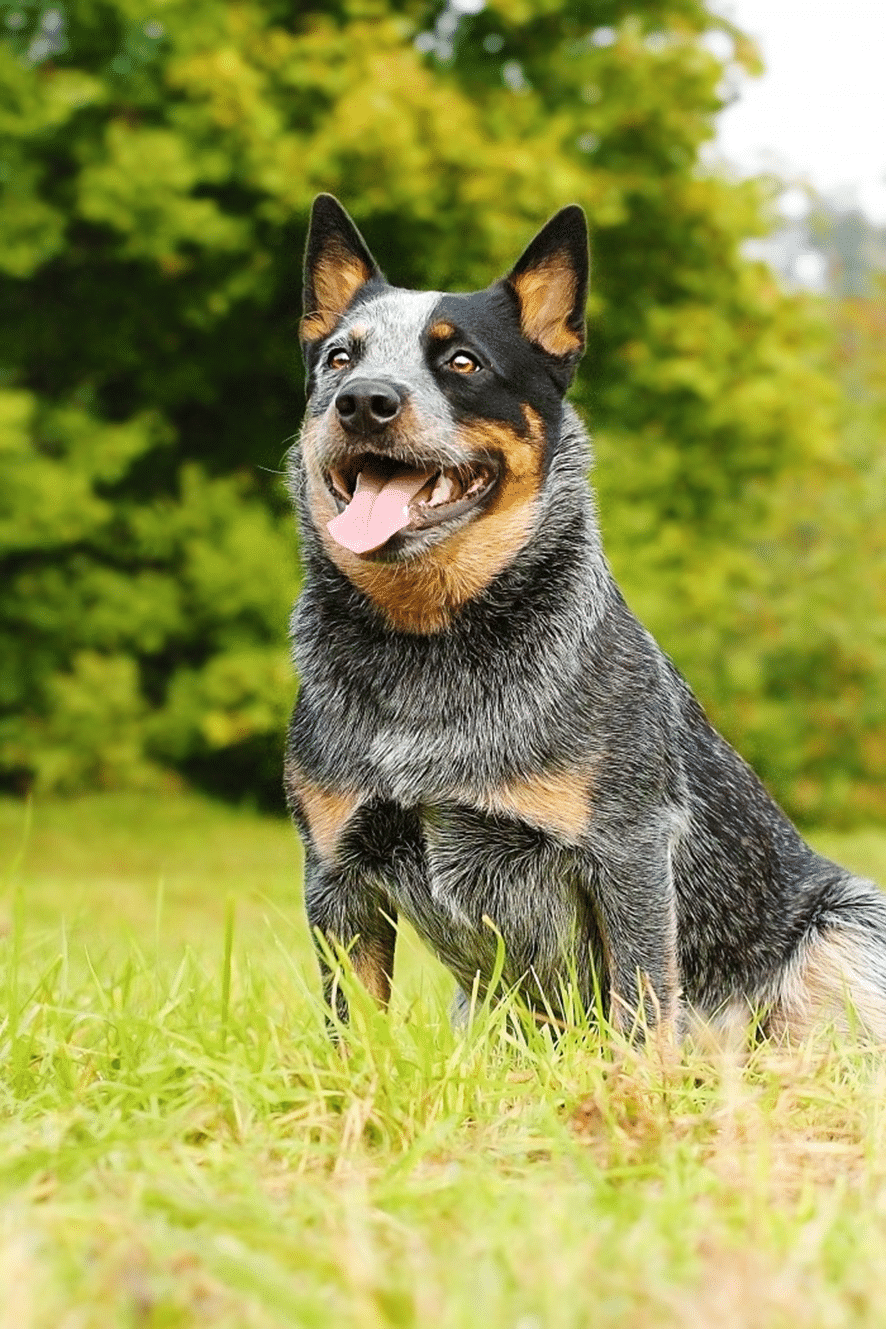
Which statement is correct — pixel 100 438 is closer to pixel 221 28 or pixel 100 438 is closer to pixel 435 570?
pixel 221 28

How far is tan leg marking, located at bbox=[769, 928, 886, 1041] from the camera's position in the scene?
354 centimetres

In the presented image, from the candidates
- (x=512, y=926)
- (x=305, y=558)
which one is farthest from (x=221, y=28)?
(x=512, y=926)

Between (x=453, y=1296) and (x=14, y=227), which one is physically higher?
(x=14, y=227)

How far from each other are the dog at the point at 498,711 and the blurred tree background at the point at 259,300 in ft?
20.3

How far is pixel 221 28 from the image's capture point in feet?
32.7

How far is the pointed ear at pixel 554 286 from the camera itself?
3.46 m

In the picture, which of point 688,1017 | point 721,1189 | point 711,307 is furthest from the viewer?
point 711,307

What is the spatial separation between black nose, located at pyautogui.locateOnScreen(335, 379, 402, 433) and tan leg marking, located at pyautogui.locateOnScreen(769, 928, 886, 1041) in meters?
1.61

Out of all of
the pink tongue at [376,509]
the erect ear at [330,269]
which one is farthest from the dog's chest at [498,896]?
the erect ear at [330,269]

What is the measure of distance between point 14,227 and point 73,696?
3.04m

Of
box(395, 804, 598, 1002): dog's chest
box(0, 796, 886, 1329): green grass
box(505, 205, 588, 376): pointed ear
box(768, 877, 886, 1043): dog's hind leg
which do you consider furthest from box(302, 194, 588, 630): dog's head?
box(768, 877, 886, 1043): dog's hind leg

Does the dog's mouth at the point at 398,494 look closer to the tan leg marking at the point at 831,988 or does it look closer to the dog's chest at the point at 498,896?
the dog's chest at the point at 498,896

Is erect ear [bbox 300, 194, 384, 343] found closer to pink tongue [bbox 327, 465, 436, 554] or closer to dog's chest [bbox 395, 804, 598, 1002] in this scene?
pink tongue [bbox 327, 465, 436, 554]

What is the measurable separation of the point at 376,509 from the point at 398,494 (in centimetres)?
6
